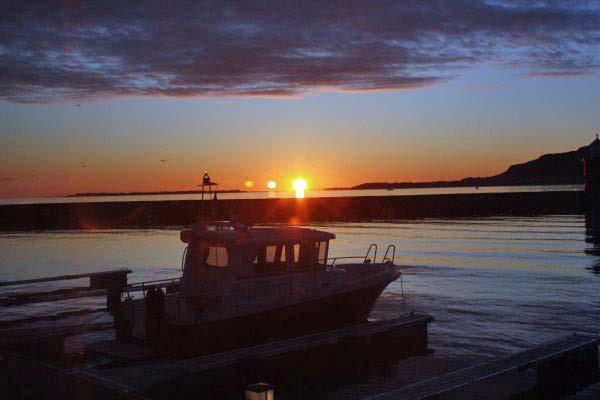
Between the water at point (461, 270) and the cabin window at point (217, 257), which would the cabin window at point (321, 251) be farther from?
the water at point (461, 270)

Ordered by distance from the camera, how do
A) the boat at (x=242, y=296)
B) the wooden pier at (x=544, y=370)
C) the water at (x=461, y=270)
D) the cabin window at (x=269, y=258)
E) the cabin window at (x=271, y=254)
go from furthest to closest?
the water at (x=461, y=270), the cabin window at (x=271, y=254), the cabin window at (x=269, y=258), the boat at (x=242, y=296), the wooden pier at (x=544, y=370)

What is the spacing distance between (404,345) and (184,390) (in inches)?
258

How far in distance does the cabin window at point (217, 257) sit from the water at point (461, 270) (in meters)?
5.93

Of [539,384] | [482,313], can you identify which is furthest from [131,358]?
[482,313]

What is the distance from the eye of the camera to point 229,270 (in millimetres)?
15297

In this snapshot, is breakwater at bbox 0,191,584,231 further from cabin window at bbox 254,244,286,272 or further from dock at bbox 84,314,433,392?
dock at bbox 84,314,433,392

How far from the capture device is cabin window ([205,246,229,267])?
15.5 meters

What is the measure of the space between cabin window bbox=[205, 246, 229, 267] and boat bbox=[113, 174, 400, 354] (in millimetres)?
25

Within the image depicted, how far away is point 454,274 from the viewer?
95.1ft

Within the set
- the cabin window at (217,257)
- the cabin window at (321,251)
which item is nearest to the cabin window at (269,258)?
the cabin window at (217,257)

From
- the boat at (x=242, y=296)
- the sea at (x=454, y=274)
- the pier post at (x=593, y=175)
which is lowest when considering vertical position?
the sea at (x=454, y=274)

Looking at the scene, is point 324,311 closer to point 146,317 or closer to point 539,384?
point 146,317

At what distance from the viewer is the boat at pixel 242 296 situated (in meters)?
14.1

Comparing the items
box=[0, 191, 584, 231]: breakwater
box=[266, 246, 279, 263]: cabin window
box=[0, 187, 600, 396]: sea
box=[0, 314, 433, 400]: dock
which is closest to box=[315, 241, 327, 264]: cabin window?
box=[266, 246, 279, 263]: cabin window
